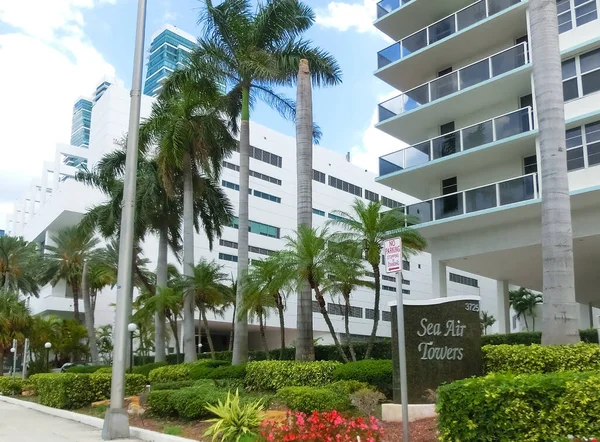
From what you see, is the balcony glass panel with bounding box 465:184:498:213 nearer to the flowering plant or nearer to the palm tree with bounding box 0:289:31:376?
the flowering plant

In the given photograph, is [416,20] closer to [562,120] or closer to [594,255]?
[594,255]

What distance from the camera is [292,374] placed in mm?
18203

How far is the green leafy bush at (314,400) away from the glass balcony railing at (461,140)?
1357 cm

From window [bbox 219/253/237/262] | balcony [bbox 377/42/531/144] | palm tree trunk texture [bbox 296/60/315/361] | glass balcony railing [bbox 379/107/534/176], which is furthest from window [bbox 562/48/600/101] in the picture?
window [bbox 219/253/237/262]

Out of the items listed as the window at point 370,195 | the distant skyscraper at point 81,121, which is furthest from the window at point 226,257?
the distant skyscraper at point 81,121

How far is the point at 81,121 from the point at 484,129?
184m

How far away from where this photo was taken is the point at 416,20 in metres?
27.7

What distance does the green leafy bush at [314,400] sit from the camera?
12078 millimetres

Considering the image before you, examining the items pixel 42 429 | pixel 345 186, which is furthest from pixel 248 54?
pixel 345 186

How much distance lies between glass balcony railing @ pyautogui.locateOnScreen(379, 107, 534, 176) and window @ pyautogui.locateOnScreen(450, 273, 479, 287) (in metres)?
44.9

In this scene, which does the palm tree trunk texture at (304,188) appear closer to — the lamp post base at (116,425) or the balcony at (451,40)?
the balcony at (451,40)

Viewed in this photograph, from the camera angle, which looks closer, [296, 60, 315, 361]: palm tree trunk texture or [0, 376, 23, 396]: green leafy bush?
[296, 60, 315, 361]: palm tree trunk texture

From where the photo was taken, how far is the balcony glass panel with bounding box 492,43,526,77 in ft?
74.3

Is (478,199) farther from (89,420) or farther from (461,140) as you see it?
(89,420)
